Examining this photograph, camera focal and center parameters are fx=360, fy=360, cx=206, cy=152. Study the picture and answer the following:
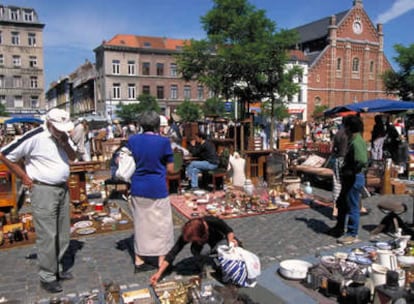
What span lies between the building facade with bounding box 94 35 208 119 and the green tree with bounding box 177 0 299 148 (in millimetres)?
30018

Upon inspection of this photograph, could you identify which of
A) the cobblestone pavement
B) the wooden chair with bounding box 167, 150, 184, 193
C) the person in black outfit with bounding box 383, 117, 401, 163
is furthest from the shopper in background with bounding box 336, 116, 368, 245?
the person in black outfit with bounding box 383, 117, 401, 163

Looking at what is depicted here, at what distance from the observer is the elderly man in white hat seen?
360cm

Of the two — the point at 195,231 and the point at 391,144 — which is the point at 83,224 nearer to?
the point at 195,231

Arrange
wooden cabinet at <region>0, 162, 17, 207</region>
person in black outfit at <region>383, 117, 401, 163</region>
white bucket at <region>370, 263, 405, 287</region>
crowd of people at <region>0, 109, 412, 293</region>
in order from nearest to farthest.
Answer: white bucket at <region>370, 263, 405, 287</region> → crowd of people at <region>0, 109, 412, 293</region> → wooden cabinet at <region>0, 162, 17, 207</region> → person in black outfit at <region>383, 117, 401, 163</region>

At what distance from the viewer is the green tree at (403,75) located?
25922 millimetres

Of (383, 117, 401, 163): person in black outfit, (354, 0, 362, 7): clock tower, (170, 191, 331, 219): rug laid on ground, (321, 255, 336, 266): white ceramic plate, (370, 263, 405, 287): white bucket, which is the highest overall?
(354, 0, 362, 7): clock tower

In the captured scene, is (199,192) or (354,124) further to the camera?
(199,192)

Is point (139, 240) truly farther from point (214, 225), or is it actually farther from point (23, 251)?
point (23, 251)

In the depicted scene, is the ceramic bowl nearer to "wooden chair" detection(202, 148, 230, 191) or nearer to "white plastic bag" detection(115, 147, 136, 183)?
"wooden chair" detection(202, 148, 230, 191)

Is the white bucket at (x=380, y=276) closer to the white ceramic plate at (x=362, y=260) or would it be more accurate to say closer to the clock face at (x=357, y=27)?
the white ceramic plate at (x=362, y=260)

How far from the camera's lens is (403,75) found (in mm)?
26641

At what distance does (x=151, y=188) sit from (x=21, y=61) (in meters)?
51.5

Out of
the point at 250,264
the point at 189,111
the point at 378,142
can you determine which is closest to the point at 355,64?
the point at 189,111

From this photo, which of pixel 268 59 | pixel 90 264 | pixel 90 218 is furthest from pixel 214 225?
pixel 268 59
